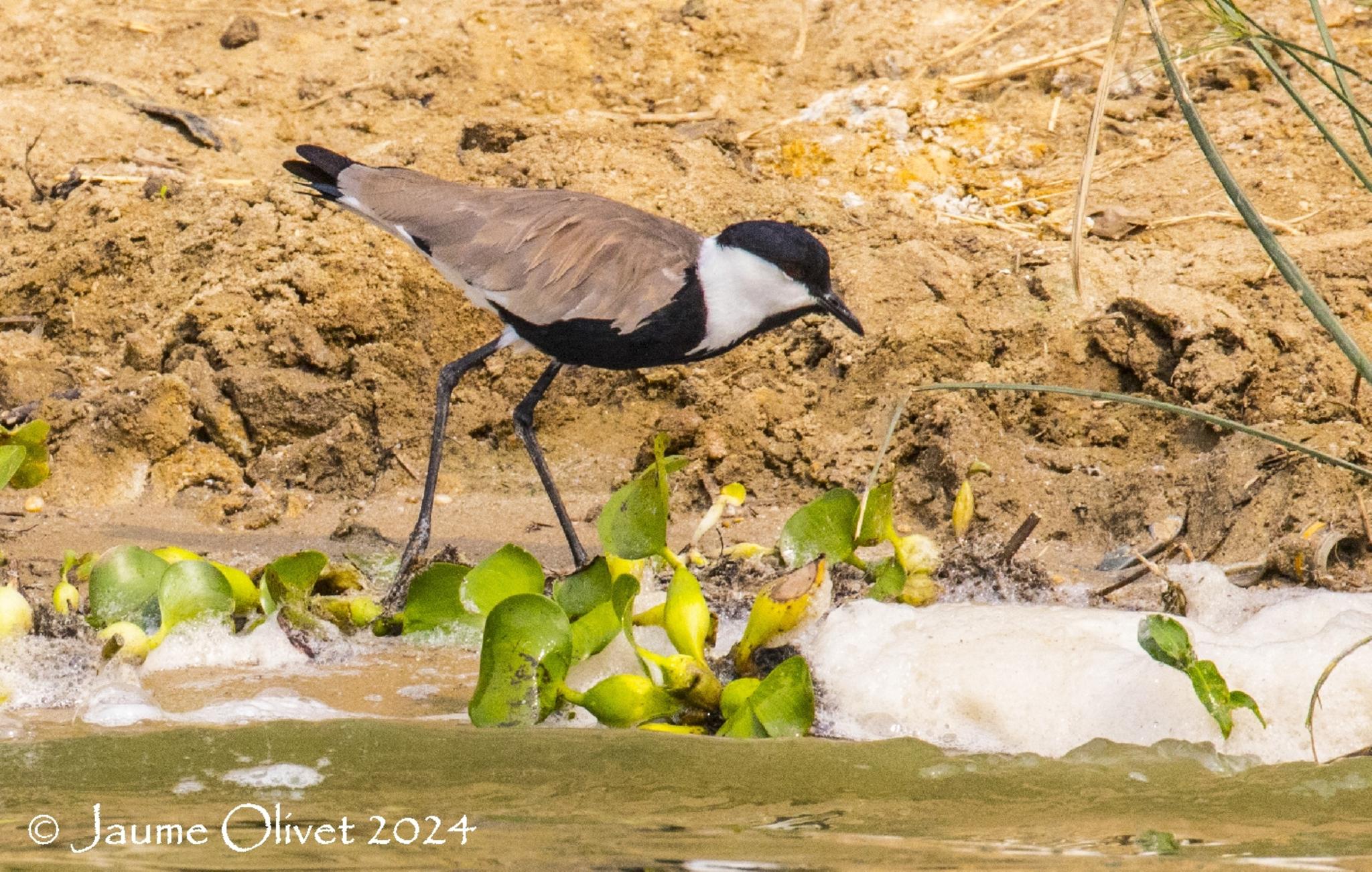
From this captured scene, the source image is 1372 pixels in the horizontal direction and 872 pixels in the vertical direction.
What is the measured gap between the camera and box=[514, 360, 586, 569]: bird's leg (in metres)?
4.56

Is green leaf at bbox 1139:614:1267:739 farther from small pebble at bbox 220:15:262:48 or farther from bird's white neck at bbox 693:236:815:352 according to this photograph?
small pebble at bbox 220:15:262:48

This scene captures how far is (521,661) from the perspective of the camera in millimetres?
2973

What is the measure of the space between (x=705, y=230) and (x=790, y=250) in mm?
1161

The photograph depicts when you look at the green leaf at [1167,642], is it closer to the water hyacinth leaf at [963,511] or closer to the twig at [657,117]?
the water hyacinth leaf at [963,511]

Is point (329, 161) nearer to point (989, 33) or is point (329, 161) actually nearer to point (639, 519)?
point (639, 519)

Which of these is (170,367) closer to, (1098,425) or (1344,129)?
(1098,425)

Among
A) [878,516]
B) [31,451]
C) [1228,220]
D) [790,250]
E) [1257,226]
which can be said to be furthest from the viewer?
[1228,220]

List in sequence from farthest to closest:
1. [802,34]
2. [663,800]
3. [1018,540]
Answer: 1. [802,34]
2. [1018,540]
3. [663,800]

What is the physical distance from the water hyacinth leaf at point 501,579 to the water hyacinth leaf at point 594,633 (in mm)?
232

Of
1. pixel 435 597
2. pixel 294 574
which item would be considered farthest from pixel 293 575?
pixel 435 597

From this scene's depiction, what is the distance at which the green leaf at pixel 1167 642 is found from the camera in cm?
267

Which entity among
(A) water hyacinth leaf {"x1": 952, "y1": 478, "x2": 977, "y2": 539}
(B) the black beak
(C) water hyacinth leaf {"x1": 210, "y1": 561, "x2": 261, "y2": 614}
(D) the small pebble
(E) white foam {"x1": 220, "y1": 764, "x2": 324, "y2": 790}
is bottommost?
(E) white foam {"x1": 220, "y1": 764, "x2": 324, "y2": 790}

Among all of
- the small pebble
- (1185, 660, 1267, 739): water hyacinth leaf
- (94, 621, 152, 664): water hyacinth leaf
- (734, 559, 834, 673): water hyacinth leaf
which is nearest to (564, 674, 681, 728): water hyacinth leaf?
(734, 559, 834, 673): water hyacinth leaf

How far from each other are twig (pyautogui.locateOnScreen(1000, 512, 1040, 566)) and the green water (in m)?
0.99
